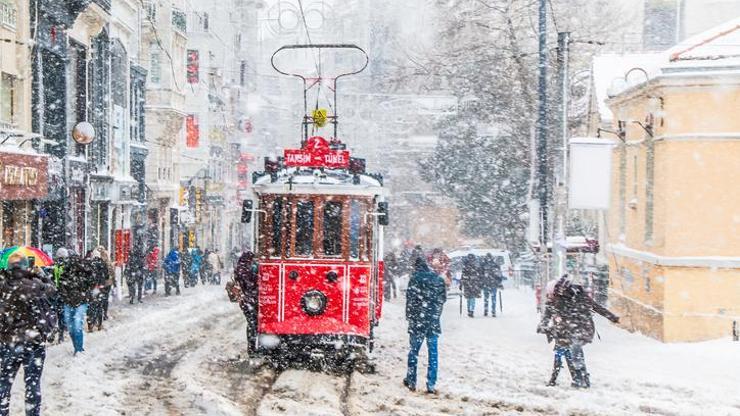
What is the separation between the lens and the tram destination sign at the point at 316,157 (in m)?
14.7

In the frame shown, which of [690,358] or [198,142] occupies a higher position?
[198,142]

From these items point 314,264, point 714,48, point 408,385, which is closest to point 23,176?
point 314,264

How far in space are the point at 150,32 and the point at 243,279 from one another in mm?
27932

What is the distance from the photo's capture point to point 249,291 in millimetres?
15492

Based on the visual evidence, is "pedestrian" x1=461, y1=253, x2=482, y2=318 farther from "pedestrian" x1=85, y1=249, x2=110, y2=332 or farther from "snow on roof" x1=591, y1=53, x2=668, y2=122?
"pedestrian" x1=85, y1=249, x2=110, y2=332

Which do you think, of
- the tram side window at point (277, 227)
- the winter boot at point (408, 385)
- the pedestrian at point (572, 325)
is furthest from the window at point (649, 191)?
the winter boot at point (408, 385)

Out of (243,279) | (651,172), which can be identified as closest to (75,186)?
(243,279)

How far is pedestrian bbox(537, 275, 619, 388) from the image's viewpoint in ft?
42.8

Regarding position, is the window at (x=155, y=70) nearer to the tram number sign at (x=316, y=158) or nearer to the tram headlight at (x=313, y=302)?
the tram number sign at (x=316, y=158)

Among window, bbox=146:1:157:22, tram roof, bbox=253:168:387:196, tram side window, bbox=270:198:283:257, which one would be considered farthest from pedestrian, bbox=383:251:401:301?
window, bbox=146:1:157:22

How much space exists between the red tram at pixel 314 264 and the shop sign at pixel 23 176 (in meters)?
8.76

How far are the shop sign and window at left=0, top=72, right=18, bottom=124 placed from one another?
1094 millimetres

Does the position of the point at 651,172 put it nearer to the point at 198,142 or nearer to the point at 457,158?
the point at 457,158

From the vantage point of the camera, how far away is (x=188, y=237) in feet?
169
